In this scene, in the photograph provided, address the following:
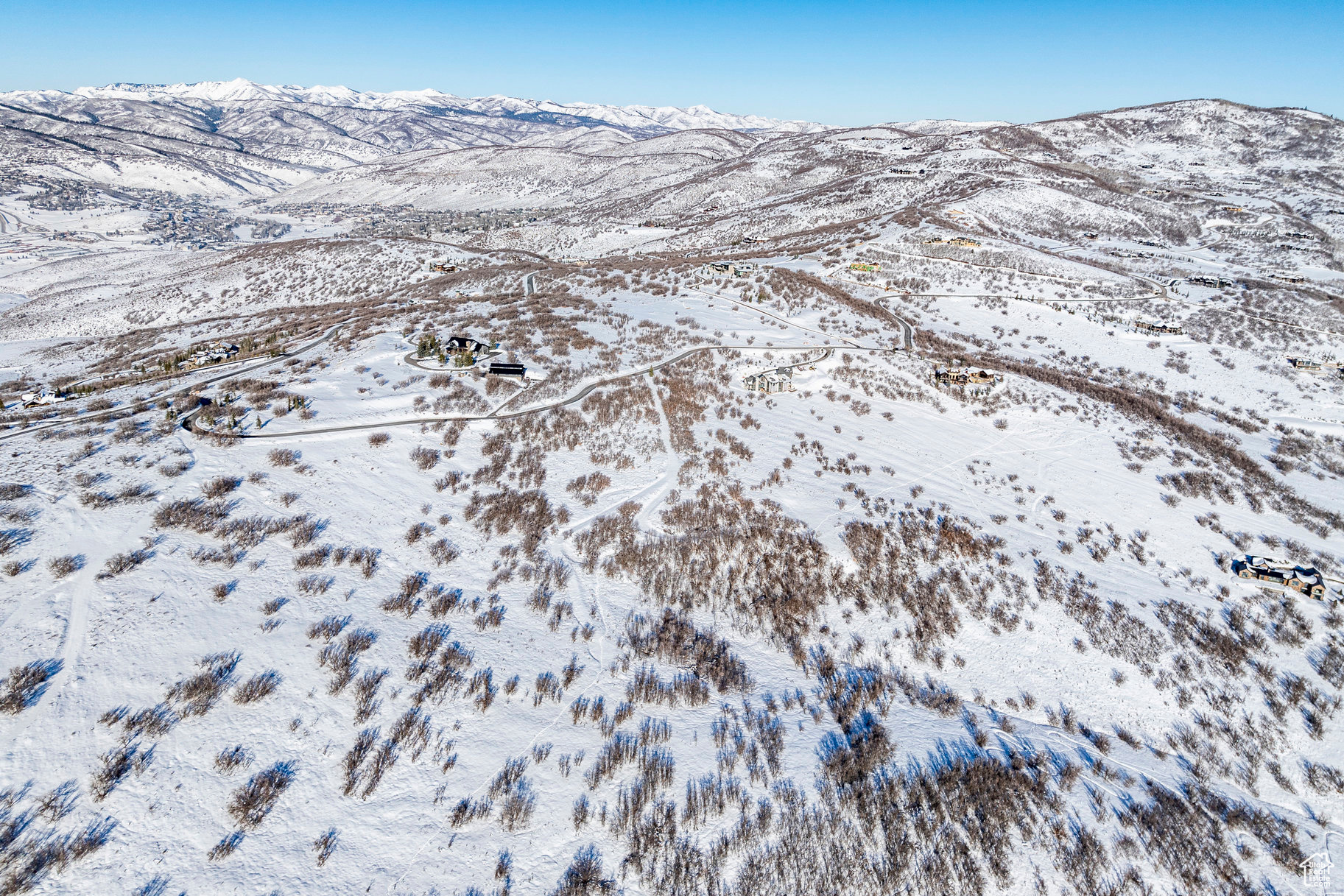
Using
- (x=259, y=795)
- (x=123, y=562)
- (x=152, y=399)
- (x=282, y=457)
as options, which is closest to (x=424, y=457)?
(x=282, y=457)

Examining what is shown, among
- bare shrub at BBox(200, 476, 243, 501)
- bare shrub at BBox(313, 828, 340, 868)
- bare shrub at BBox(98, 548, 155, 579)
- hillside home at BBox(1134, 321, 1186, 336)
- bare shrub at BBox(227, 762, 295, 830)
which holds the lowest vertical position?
bare shrub at BBox(313, 828, 340, 868)

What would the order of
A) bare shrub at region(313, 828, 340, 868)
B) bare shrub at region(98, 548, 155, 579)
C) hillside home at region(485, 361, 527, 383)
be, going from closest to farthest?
bare shrub at region(313, 828, 340, 868) < bare shrub at region(98, 548, 155, 579) < hillside home at region(485, 361, 527, 383)

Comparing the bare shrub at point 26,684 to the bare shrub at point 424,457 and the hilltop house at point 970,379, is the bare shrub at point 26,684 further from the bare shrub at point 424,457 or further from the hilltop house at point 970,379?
the hilltop house at point 970,379

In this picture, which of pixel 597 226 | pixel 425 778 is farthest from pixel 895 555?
pixel 597 226

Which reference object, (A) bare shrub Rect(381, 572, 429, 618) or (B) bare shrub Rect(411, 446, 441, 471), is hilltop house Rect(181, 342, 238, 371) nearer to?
(B) bare shrub Rect(411, 446, 441, 471)

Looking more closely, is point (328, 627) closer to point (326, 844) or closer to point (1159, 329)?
point (326, 844)

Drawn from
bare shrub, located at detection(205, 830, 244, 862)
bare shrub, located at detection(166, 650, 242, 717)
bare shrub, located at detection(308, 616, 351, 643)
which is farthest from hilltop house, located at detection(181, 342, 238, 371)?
bare shrub, located at detection(205, 830, 244, 862)
